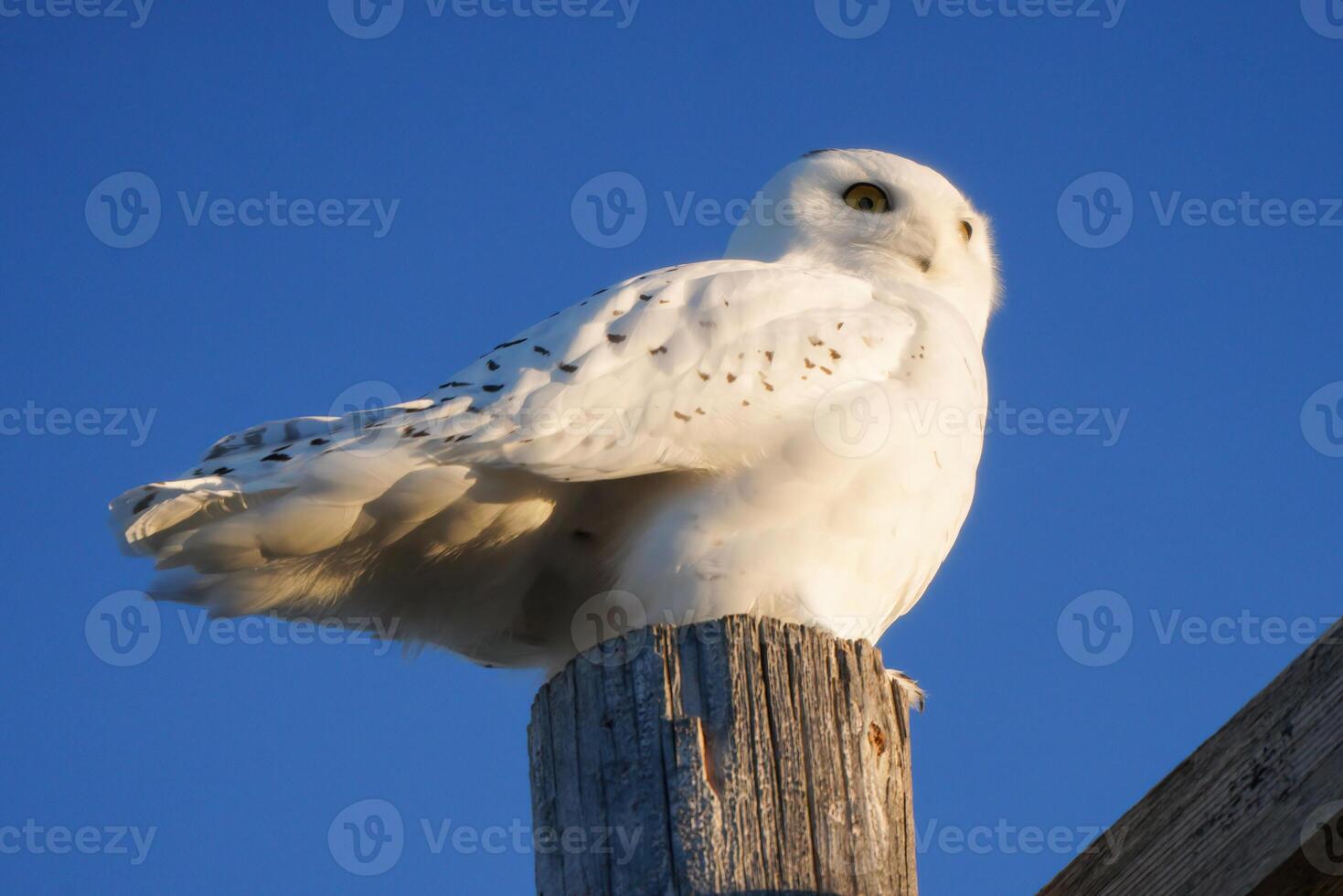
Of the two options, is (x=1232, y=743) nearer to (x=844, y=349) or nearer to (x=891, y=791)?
(x=891, y=791)

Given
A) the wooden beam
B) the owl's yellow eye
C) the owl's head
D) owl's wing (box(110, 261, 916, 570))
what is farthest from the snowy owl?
the wooden beam

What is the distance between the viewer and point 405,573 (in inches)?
173

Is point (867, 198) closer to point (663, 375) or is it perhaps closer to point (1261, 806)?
point (663, 375)

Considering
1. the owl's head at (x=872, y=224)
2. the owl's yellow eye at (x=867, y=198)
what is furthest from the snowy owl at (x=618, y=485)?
the owl's yellow eye at (x=867, y=198)

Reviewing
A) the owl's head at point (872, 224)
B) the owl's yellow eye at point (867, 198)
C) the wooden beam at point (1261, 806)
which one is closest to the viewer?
the wooden beam at point (1261, 806)

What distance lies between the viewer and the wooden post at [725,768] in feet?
8.43

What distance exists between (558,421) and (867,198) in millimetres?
2261

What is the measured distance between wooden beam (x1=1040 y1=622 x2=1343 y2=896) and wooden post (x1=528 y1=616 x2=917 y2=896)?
1.48 feet

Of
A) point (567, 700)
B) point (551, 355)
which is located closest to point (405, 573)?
point (551, 355)

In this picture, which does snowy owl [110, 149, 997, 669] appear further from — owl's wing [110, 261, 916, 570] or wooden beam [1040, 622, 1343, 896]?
wooden beam [1040, 622, 1343, 896]

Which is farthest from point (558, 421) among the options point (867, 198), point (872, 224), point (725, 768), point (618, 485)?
point (867, 198)

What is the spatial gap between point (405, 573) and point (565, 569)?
1.56 ft

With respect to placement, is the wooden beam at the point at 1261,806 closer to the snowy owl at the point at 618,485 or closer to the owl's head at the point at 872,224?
the snowy owl at the point at 618,485

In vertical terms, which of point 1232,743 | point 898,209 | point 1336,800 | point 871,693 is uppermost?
point 898,209
